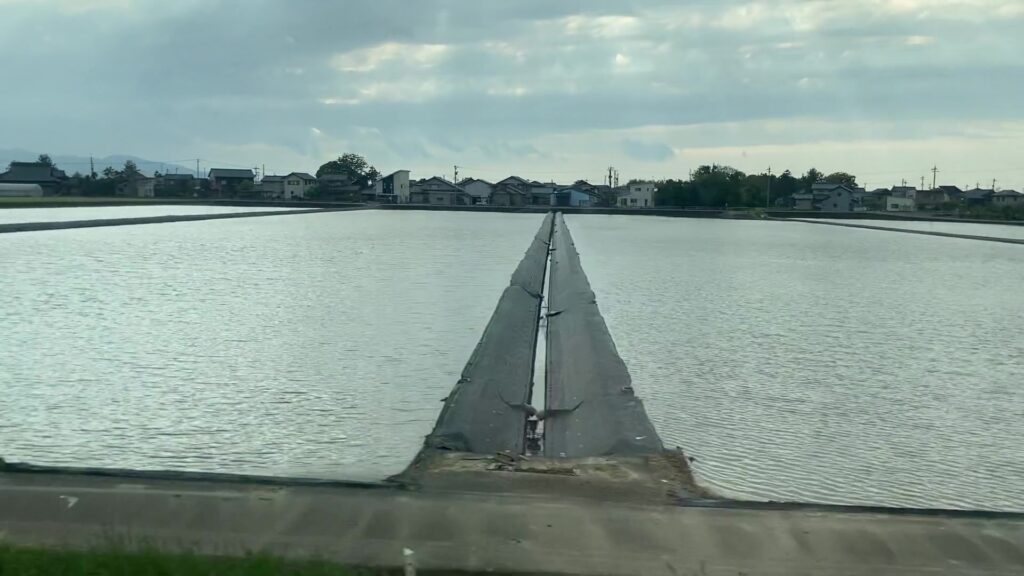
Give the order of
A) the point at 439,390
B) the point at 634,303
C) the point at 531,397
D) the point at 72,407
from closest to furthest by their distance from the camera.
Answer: the point at 72,407
the point at 439,390
the point at 531,397
the point at 634,303

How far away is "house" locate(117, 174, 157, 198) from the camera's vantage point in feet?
339

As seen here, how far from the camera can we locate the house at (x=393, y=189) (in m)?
117

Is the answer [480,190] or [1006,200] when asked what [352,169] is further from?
[1006,200]

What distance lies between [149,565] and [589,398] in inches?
178

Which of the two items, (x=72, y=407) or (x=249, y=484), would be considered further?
(x=72, y=407)

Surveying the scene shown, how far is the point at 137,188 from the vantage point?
342ft

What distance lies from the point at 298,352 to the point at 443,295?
6493 millimetres

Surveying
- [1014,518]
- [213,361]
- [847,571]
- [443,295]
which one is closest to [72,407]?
[213,361]

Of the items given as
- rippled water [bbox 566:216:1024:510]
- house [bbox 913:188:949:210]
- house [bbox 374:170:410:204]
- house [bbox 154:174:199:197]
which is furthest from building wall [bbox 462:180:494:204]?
rippled water [bbox 566:216:1024:510]

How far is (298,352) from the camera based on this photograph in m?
10.9

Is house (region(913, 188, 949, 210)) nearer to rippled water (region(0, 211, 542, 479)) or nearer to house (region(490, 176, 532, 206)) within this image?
house (region(490, 176, 532, 206))

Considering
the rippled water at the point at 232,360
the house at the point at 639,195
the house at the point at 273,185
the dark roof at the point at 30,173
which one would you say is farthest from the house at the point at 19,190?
the rippled water at the point at 232,360

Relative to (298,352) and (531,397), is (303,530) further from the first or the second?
(298,352)

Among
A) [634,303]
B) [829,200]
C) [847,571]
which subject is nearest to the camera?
[847,571]
